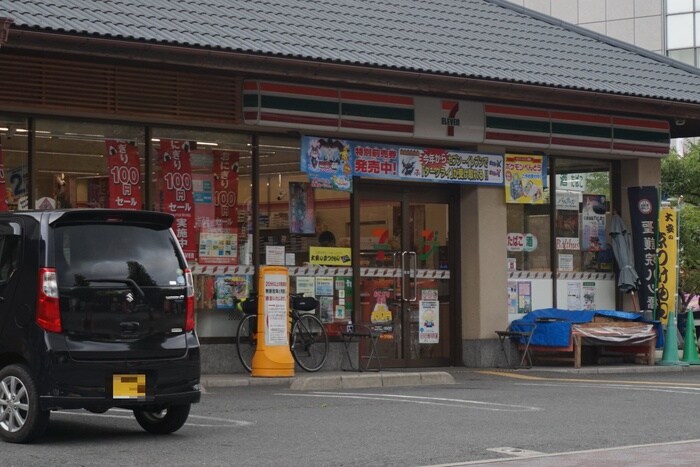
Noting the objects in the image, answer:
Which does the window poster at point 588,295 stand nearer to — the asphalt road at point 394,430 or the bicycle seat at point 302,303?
the bicycle seat at point 302,303

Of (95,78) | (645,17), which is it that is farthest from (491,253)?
(645,17)

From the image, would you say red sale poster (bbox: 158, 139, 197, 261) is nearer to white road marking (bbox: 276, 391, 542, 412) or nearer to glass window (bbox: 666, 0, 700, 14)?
white road marking (bbox: 276, 391, 542, 412)

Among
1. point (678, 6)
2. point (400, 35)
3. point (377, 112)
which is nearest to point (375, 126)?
point (377, 112)

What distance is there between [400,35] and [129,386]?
11.2 metres

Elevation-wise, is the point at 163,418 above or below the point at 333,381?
above

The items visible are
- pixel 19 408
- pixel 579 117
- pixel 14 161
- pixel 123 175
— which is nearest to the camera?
pixel 19 408

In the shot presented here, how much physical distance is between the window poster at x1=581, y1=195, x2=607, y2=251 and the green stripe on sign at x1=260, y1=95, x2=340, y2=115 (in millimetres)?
5862

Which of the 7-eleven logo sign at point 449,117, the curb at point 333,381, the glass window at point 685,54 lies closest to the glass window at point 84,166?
the curb at point 333,381

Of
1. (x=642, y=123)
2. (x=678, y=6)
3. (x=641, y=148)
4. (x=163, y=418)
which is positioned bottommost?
(x=163, y=418)

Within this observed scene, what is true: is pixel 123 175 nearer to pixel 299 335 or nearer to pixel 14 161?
pixel 14 161

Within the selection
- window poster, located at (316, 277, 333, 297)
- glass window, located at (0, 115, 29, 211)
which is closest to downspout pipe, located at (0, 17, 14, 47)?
glass window, located at (0, 115, 29, 211)

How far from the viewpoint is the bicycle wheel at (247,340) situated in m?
18.1

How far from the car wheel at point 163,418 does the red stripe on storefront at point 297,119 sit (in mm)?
7404

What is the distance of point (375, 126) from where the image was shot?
19.3 meters
